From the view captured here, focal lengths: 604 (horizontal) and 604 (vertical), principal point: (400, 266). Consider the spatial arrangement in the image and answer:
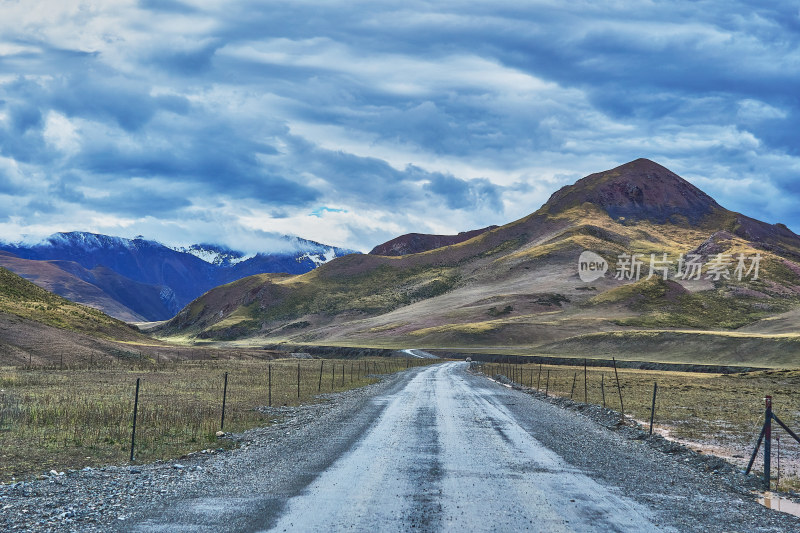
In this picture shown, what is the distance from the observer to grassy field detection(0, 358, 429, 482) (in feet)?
54.2

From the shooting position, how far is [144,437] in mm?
19188

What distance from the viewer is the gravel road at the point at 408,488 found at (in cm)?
1072

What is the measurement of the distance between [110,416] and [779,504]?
2139cm

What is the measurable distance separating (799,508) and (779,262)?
20401cm

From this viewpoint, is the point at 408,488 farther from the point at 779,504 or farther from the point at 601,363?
the point at 601,363

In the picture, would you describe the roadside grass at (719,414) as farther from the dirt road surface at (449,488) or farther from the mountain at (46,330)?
the mountain at (46,330)

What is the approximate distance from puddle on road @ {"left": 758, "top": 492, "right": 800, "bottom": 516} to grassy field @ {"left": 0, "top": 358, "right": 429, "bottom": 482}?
14922 millimetres

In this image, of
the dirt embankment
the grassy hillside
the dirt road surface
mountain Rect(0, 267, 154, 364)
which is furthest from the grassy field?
→ the dirt embankment

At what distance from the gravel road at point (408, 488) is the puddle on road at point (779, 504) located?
0.37 meters

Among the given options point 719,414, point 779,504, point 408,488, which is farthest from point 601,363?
point 408,488

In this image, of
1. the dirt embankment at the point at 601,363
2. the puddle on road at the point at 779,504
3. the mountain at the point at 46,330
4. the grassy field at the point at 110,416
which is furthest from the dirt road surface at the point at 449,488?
the dirt embankment at the point at 601,363

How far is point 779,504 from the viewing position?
1372 centimetres

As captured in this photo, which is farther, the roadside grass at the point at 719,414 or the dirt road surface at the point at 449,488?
the roadside grass at the point at 719,414

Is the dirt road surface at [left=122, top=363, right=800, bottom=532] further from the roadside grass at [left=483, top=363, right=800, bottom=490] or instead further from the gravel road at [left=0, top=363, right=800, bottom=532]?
the roadside grass at [left=483, top=363, right=800, bottom=490]
